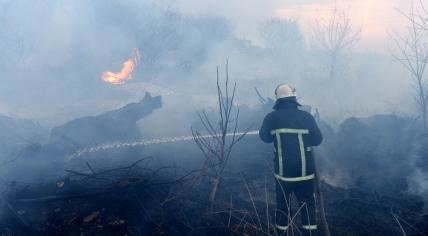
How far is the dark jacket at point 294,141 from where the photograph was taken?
14.5 feet

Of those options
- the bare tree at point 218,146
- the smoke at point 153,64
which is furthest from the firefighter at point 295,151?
the smoke at point 153,64


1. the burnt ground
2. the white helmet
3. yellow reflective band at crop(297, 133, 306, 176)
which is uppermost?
the white helmet

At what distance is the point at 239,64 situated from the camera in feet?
97.9

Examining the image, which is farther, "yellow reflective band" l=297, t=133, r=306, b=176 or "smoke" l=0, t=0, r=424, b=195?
"smoke" l=0, t=0, r=424, b=195

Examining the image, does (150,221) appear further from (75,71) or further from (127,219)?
(75,71)

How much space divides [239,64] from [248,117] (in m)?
19.3

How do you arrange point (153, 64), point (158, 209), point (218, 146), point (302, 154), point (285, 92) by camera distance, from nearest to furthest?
point (302, 154), point (285, 92), point (158, 209), point (218, 146), point (153, 64)

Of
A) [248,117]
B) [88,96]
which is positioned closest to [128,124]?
[248,117]

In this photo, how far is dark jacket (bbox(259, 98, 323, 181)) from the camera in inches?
175

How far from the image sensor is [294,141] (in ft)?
14.6

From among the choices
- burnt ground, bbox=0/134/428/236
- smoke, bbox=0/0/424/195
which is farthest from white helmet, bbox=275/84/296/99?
smoke, bbox=0/0/424/195

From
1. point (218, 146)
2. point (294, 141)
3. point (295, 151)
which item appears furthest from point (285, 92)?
point (218, 146)

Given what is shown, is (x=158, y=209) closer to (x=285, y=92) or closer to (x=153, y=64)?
(x=285, y=92)

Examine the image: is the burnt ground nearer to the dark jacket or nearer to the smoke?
the dark jacket
